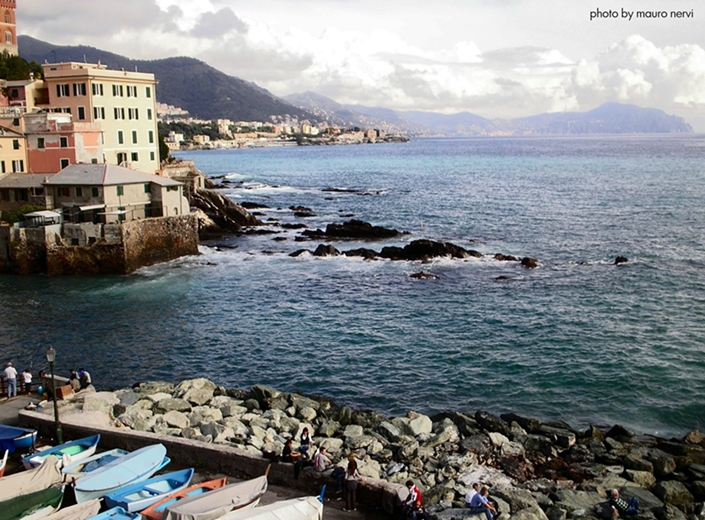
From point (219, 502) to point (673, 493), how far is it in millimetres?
11901

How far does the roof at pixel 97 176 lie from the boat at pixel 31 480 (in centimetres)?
3295

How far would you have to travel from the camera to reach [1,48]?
91250 millimetres

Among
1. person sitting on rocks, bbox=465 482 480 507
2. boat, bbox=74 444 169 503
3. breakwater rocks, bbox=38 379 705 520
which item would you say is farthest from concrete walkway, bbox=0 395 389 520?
person sitting on rocks, bbox=465 482 480 507

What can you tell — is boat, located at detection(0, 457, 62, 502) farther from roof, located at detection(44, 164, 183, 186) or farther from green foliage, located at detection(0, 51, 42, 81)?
green foliage, located at detection(0, 51, 42, 81)

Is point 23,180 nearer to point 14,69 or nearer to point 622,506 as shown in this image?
point 14,69

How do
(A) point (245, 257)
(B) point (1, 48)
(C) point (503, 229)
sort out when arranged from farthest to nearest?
(B) point (1, 48) → (C) point (503, 229) → (A) point (245, 257)

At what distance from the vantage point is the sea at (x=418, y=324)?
2766cm

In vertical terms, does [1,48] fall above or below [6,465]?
above

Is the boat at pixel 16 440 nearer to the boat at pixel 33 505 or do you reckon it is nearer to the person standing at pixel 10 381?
the boat at pixel 33 505

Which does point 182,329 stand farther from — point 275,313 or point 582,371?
point 582,371

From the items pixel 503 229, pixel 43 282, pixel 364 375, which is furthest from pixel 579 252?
pixel 43 282

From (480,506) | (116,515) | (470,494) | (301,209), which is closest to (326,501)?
(470,494)

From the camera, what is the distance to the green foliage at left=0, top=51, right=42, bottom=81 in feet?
244

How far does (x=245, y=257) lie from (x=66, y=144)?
16484 mm
